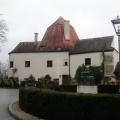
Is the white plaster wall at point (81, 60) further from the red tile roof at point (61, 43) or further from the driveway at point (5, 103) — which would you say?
the driveway at point (5, 103)

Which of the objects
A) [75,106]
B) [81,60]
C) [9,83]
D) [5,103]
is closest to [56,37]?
[81,60]

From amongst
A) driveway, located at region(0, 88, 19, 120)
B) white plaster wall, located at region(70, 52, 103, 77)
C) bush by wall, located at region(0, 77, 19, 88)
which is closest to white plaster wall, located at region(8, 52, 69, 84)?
white plaster wall, located at region(70, 52, 103, 77)

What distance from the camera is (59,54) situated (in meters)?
34.9

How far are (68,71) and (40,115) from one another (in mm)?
25325

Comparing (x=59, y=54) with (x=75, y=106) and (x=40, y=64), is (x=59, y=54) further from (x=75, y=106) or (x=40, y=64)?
(x=75, y=106)

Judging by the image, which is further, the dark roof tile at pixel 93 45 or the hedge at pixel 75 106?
the dark roof tile at pixel 93 45

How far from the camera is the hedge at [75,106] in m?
6.95

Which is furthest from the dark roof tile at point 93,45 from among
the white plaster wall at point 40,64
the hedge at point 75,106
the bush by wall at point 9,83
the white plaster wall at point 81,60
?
the hedge at point 75,106

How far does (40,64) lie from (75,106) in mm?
28223

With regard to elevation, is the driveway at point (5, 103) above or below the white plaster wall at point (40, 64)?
below

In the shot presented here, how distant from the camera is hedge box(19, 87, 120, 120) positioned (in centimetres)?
695

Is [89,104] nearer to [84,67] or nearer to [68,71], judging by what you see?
[84,67]

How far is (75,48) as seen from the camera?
3494cm

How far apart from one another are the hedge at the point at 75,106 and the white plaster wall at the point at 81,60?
22418 mm
